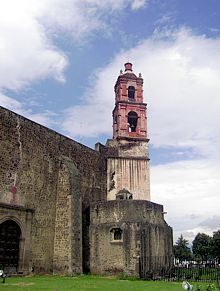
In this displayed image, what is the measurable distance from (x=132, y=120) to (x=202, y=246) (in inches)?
920

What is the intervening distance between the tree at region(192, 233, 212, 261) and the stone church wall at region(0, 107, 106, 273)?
27.3 metres

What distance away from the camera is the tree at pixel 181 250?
157 ft

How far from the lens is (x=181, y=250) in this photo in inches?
1960

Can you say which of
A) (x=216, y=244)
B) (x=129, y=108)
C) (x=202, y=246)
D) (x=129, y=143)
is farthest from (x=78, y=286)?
(x=202, y=246)

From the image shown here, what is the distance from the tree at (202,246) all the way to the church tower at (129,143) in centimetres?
2059

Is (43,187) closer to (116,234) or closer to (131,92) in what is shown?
(116,234)

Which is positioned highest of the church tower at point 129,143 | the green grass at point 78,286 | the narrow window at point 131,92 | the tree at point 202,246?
the narrow window at point 131,92

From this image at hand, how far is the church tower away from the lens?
25500 mm

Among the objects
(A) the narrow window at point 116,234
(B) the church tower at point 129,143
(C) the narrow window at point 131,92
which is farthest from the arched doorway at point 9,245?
(C) the narrow window at point 131,92

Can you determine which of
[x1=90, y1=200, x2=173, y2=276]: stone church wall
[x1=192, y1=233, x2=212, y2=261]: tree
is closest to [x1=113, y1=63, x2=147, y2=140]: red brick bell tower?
[x1=90, y1=200, x2=173, y2=276]: stone church wall

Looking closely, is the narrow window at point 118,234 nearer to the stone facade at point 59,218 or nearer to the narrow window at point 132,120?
the stone facade at point 59,218

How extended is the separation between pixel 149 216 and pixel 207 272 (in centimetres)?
391

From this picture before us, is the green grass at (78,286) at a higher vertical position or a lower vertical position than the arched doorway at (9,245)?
lower

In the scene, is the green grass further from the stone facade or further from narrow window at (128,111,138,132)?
narrow window at (128,111,138,132)
